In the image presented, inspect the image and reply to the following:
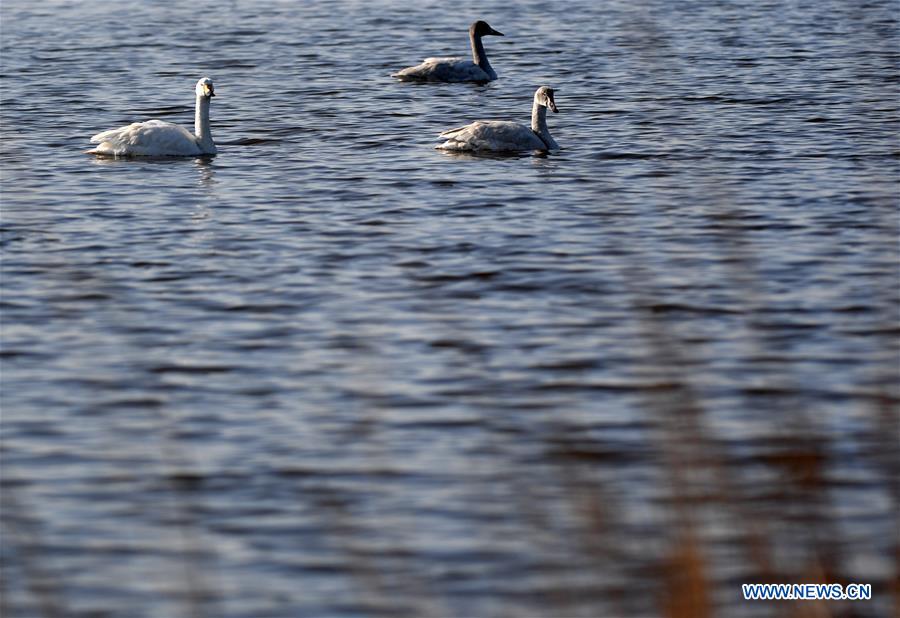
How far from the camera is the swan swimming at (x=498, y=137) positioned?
1953 centimetres

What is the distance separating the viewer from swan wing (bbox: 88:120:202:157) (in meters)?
19.3

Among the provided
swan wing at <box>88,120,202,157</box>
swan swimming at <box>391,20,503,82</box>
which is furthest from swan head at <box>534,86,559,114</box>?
swan swimming at <box>391,20,503,82</box>

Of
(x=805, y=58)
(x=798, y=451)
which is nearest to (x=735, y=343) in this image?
(x=798, y=451)

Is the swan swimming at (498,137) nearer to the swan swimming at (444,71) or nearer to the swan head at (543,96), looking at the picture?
the swan head at (543,96)

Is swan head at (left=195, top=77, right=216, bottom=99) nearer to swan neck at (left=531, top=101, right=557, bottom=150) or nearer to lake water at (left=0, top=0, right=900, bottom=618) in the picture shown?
lake water at (left=0, top=0, right=900, bottom=618)

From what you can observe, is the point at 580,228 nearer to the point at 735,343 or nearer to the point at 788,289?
the point at 788,289

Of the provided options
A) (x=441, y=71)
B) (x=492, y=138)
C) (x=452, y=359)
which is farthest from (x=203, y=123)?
(x=452, y=359)

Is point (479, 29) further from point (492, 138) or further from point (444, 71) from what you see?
point (492, 138)

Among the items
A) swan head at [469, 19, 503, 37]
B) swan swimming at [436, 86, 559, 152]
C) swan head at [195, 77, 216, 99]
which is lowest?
swan head at [469, 19, 503, 37]

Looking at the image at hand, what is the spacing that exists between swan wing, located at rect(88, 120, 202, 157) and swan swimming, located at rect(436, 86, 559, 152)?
2.73m

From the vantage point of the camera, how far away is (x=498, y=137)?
19.7m

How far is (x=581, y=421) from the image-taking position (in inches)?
371

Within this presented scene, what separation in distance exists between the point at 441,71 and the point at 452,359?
53.0 feet

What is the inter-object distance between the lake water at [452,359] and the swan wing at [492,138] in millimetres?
237
